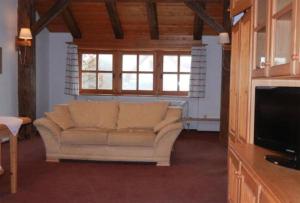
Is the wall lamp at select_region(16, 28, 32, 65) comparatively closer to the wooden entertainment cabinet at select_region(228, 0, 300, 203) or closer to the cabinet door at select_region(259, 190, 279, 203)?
the wooden entertainment cabinet at select_region(228, 0, 300, 203)

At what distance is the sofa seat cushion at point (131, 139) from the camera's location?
5.03m

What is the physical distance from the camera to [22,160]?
5254 millimetres

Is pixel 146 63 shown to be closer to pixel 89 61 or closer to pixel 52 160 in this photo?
pixel 89 61

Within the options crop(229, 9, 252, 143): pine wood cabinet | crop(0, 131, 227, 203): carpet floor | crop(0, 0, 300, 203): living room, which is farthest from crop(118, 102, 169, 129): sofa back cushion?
crop(229, 9, 252, 143): pine wood cabinet

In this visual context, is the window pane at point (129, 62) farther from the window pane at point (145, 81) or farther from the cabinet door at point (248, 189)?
the cabinet door at point (248, 189)

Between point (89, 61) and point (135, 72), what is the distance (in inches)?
46.5

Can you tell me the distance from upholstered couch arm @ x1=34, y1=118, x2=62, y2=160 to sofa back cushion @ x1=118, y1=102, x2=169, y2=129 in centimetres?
98

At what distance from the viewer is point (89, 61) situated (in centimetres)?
873

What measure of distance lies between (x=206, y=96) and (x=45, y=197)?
5523 millimetres

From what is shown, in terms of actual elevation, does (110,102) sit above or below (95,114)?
above

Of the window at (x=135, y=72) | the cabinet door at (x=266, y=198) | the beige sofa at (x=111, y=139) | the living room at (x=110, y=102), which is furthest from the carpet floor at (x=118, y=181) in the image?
the window at (x=135, y=72)

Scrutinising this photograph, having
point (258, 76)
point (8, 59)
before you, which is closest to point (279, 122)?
point (258, 76)

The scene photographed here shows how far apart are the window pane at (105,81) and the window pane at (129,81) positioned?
33 cm

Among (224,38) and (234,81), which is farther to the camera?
(224,38)
